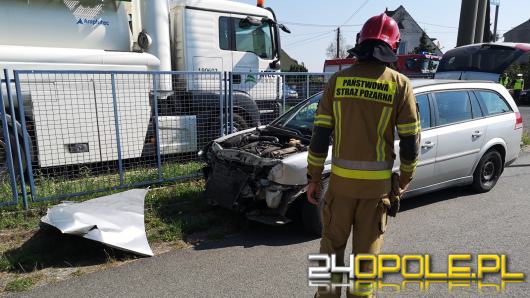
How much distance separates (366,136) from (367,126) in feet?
0.20

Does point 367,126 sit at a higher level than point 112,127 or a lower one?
higher

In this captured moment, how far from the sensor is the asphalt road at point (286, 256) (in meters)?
3.38

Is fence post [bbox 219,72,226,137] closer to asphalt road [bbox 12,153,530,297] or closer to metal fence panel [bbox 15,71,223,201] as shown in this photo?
metal fence panel [bbox 15,71,223,201]

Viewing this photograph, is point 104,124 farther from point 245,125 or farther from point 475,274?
point 475,274

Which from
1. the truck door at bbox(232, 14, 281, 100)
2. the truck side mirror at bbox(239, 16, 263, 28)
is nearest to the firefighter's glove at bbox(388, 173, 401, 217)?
the truck door at bbox(232, 14, 281, 100)

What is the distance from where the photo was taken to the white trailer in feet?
18.5

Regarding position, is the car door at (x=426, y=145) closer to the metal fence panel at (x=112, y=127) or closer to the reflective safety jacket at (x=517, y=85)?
the metal fence panel at (x=112, y=127)

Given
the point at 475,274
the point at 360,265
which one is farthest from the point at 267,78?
the point at 360,265

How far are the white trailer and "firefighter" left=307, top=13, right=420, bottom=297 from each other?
415 centimetres

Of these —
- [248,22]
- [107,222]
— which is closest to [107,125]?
[107,222]

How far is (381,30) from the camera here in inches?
98.7

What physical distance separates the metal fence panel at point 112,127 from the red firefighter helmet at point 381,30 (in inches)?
147

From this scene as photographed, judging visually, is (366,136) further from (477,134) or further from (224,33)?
(224,33)

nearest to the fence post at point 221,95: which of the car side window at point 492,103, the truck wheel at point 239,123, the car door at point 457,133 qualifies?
the truck wheel at point 239,123
